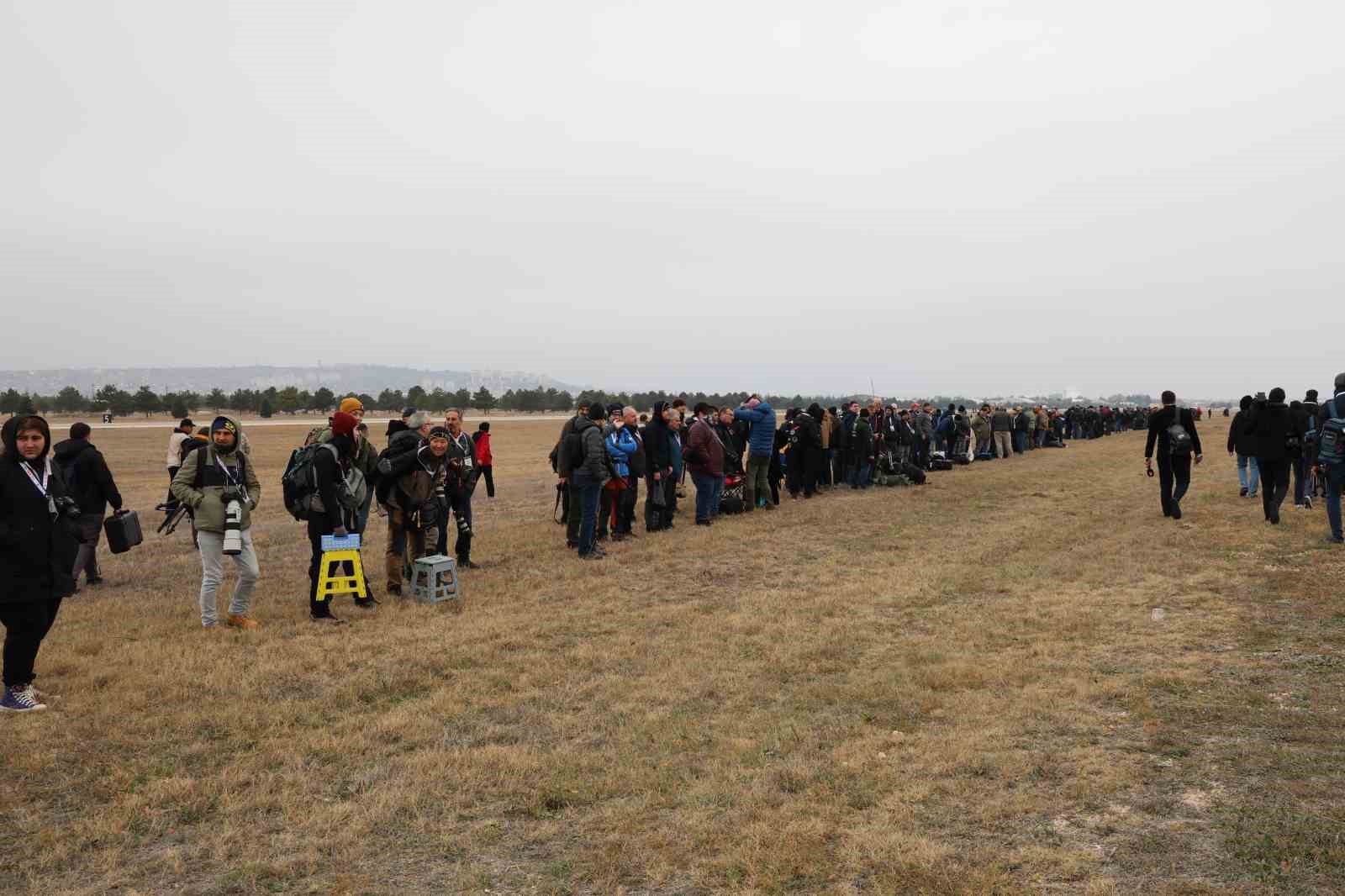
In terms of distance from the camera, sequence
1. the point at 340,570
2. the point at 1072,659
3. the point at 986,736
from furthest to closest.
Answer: the point at 340,570 < the point at 1072,659 < the point at 986,736


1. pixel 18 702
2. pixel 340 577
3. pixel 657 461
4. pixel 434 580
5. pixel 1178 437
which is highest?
pixel 1178 437

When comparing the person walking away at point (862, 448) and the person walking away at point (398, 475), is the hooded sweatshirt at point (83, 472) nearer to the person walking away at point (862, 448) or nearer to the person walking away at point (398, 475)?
the person walking away at point (398, 475)

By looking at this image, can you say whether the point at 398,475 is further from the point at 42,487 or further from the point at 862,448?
the point at 862,448

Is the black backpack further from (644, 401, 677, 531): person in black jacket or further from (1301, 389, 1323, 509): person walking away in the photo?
(644, 401, 677, 531): person in black jacket

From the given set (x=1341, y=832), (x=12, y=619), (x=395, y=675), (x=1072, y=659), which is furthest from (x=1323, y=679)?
(x=12, y=619)

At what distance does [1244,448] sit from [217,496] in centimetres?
1463

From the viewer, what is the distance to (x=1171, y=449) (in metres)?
11.9

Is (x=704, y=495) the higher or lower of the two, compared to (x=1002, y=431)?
lower

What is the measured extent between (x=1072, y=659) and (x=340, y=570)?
6.70m

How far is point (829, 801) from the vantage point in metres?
4.12

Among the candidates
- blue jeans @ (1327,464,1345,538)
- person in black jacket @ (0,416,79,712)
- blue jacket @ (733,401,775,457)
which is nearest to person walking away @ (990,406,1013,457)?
blue jacket @ (733,401,775,457)

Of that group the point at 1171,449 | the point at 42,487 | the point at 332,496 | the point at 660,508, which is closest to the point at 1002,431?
the point at 1171,449

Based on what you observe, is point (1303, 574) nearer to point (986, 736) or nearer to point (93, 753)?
point (986, 736)

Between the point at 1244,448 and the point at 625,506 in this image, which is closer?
the point at 625,506
